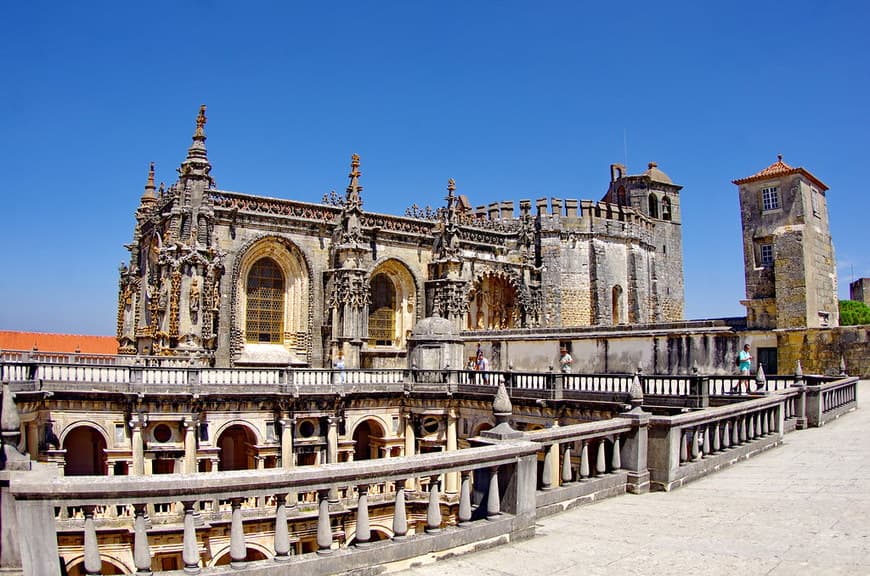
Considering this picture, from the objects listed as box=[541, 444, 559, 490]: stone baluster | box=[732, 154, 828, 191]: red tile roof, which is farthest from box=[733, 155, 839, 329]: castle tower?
box=[541, 444, 559, 490]: stone baluster

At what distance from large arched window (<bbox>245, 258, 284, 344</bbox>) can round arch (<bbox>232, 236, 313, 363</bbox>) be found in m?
0.09

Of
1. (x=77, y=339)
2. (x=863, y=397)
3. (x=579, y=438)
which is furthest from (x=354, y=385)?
(x=77, y=339)

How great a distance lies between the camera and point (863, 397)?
2188cm

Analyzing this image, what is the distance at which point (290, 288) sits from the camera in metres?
30.9

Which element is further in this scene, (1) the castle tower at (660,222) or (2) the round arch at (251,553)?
(1) the castle tower at (660,222)

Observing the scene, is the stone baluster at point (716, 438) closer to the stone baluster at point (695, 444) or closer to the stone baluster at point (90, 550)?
the stone baluster at point (695, 444)

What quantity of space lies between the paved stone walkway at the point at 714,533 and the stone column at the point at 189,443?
17636mm

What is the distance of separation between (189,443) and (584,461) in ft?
58.1

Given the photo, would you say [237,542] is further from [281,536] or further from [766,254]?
[766,254]

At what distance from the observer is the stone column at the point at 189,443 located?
23.7 m

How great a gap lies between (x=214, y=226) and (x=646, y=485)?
72.7ft

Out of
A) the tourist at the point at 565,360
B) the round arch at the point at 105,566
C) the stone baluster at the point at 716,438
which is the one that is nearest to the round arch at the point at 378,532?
the round arch at the point at 105,566

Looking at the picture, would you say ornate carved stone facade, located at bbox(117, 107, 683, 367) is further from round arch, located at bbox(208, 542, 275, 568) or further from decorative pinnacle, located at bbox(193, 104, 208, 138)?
round arch, located at bbox(208, 542, 275, 568)

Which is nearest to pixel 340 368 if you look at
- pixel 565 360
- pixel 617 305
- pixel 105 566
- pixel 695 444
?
pixel 565 360
